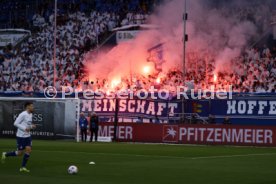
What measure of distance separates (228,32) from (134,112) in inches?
422

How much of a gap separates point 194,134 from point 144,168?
56.8 ft

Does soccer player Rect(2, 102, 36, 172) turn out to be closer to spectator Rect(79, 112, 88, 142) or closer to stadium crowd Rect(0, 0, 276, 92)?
spectator Rect(79, 112, 88, 142)

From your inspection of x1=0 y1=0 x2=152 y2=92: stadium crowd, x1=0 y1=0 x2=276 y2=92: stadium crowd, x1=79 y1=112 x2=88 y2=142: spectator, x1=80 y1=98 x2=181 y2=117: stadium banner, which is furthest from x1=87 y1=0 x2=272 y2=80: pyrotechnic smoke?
x1=79 y1=112 x2=88 y2=142: spectator

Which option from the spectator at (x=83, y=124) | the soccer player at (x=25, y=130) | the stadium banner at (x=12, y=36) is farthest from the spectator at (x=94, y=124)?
the stadium banner at (x=12, y=36)

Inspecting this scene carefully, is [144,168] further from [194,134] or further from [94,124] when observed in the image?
[94,124]

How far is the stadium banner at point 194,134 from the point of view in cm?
3753

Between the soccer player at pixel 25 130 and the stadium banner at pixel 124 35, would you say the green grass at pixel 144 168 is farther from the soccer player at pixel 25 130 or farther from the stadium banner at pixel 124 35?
the stadium banner at pixel 124 35

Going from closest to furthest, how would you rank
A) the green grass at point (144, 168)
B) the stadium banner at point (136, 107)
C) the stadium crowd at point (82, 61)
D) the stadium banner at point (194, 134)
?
the green grass at point (144, 168) → the stadium banner at point (194, 134) → the stadium banner at point (136, 107) → the stadium crowd at point (82, 61)

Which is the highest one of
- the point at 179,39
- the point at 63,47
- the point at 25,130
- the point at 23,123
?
the point at 179,39

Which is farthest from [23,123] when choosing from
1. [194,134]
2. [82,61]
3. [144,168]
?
[82,61]

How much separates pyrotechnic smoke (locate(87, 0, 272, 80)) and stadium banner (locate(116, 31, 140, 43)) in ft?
1.40

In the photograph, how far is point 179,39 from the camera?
5194cm

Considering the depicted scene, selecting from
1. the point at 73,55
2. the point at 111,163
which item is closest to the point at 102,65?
the point at 73,55

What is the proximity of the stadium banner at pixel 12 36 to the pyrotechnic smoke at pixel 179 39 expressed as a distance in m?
10.2
